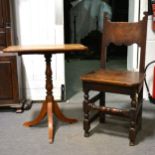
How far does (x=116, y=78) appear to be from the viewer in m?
2.15

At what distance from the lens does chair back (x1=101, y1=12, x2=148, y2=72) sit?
2.30m

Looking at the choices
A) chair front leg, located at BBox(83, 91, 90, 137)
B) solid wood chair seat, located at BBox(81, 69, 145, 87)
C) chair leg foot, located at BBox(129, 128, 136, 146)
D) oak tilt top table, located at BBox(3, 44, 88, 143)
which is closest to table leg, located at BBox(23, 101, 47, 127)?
oak tilt top table, located at BBox(3, 44, 88, 143)

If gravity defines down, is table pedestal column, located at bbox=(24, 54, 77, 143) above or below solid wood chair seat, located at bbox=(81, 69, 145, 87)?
below

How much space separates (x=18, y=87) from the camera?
2.85m

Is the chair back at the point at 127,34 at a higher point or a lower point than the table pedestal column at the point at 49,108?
higher

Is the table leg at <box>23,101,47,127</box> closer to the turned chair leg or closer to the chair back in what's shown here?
the turned chair leg

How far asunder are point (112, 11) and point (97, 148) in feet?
12.8

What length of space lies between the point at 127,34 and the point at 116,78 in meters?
0.46

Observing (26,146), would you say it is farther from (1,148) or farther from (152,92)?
(152,92)

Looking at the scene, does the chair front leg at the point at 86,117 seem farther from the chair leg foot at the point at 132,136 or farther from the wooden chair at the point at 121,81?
the chair leg foot at the point at 132,136

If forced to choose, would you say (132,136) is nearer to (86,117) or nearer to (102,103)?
(86,117)

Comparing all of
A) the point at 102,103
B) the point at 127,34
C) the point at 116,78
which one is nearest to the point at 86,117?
the point at 102,103

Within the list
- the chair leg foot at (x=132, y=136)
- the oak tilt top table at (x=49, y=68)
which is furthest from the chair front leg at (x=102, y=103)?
the chair leg foot at (x=132, y=136)

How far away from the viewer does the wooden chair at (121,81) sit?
206 cm
